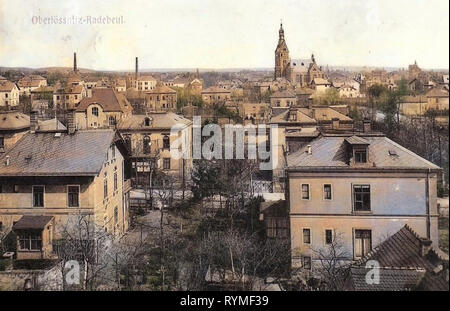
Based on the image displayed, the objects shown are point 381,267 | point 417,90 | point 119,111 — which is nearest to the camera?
point 381,267

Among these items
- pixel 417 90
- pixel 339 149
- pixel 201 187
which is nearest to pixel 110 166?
pixel 201 187

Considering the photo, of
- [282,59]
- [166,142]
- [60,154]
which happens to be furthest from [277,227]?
[60,154]

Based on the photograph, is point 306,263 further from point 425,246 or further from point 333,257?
point 425,246

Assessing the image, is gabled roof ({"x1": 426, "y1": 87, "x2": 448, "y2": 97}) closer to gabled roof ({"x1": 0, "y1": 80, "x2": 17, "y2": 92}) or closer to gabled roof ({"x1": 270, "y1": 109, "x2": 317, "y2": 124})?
gabled roof ({"x1": 270, "y1": 109, "x2": 317, "y2": 124})

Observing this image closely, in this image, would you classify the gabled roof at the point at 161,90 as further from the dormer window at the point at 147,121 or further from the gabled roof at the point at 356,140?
the gabled roof at the point at 356,140

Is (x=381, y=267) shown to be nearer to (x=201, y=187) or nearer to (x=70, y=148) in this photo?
(x=201, y=187)

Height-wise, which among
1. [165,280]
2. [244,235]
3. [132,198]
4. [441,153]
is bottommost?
[165,280]

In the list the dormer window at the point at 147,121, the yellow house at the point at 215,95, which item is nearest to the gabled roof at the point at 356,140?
the yellow house at the point at 215,95

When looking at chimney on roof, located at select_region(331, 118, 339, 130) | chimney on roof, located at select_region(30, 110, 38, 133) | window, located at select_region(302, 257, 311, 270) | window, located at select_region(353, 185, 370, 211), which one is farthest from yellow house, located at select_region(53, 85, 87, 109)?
window, located at select_region(353, 185, 370, 211)
